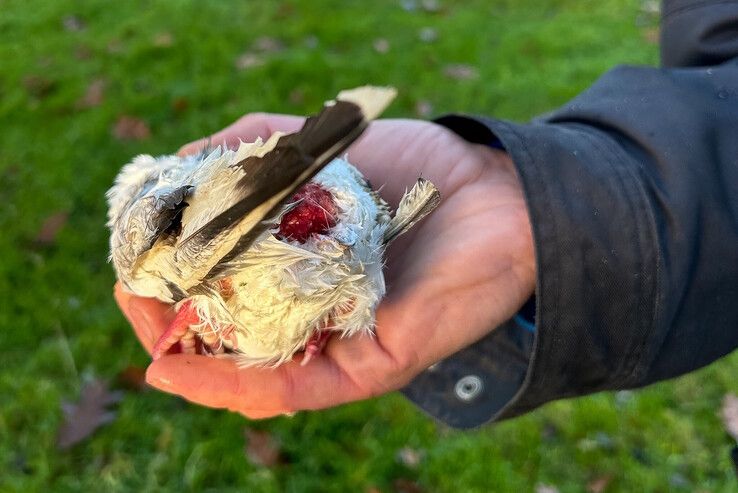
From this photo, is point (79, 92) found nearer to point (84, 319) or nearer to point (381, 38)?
point (84, 319)

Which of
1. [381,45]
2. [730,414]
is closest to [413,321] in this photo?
[730,414]

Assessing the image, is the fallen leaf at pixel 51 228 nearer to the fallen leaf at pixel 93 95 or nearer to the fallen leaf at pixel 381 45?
the fallen leaf at pixel 93 95

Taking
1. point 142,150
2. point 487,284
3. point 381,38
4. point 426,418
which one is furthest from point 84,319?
point 381,38

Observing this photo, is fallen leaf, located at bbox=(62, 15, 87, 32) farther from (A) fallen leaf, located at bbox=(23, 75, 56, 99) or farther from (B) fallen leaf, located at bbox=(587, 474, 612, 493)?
(B) fallen leaf, located at bbox=(587, 474, 612, 493)

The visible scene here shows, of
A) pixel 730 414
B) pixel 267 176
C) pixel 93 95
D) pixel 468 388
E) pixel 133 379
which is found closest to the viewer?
pixel 267 176

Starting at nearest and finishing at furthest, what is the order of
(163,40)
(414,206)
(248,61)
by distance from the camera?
(414,206) < (248,61) < (163,40)

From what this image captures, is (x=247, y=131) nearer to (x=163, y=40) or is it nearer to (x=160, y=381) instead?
(x=160, y=381)

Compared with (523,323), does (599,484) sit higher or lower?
lower

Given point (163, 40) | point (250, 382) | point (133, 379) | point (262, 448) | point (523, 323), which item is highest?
point (163, 40)
